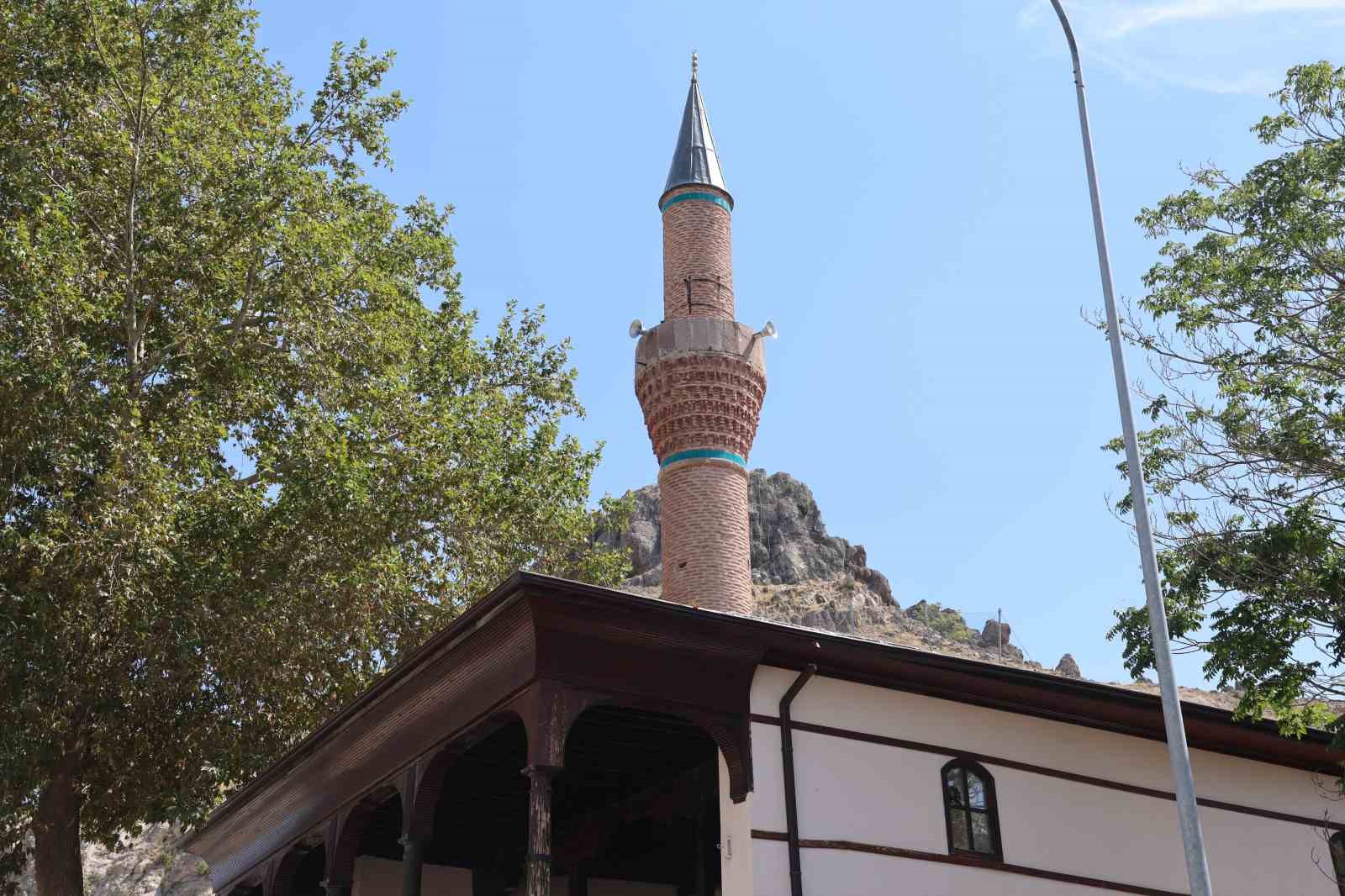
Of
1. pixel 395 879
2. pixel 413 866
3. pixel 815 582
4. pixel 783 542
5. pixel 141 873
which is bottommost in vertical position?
pixel 413 866

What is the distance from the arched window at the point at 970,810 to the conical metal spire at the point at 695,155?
47.1 ft

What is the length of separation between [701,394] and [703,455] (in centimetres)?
106

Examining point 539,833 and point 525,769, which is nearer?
point 539,833

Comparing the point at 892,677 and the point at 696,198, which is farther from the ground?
the point at 696,198

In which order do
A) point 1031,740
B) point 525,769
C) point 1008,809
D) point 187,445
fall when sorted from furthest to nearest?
point 187,445
point 1031,740
point 1008,809
point 525,769

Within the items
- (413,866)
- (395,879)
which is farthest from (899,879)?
(395,879)

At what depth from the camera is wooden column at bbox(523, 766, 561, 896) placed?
31.3 ft

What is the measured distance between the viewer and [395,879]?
1653 cm

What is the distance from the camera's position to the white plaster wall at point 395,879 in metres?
16.3

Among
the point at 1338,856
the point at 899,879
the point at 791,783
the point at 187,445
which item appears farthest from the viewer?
the point at 187,445

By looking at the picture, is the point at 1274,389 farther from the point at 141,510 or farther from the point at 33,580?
the point at 33,580

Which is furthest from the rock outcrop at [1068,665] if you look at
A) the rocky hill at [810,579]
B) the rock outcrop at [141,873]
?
the rock outcrop at [141,873]

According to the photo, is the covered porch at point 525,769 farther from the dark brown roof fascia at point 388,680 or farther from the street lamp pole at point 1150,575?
the street lamp pole at point 1150,575

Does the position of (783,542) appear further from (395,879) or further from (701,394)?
(395,879)
